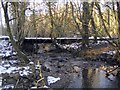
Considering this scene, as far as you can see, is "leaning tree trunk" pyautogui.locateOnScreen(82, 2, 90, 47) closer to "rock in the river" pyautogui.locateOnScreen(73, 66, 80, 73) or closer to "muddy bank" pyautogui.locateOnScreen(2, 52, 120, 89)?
"muddy bank" pyautogui.locateOnScreen(2, 52, 120, 89)

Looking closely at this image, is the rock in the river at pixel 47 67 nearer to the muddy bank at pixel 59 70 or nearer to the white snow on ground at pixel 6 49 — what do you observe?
the muddy bank at pixel 59 70

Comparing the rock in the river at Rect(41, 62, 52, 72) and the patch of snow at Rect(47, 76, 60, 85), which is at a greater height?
the patch of snow at Rect(47, 76, 60, 85)

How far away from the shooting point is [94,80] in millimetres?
3164

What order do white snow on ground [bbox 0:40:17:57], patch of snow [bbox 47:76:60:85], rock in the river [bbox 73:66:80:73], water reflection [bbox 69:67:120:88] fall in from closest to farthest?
water reflection [bbox 69:67:120:88]
patch of snow [bbox 47:76:60:85]
rock in the river [bbox 73:66:80:73]
white snow on ground [bbox 0:40:17:57]

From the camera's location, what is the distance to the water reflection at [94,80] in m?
2.98

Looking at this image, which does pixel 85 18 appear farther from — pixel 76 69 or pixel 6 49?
pixel 6 49

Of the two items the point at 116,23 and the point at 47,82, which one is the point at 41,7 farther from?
the point at 47,82

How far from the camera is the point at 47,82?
3.07 m

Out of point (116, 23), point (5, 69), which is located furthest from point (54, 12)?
point (5, 69)

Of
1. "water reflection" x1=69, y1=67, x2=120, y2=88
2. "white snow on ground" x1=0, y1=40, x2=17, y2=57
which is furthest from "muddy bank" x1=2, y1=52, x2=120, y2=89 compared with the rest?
"white snow on ground" x1=0, y1=40, x2=17, y2=57

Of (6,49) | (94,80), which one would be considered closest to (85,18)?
(6,49)

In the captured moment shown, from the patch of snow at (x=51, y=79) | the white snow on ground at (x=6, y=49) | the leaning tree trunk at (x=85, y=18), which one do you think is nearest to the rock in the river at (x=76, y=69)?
the patch of snow at (x=51, y=79)

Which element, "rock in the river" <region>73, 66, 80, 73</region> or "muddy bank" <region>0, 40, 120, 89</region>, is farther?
"rock in the river" <region>73, 66, 80, 73</region>

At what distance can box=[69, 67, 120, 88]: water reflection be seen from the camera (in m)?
2.98
